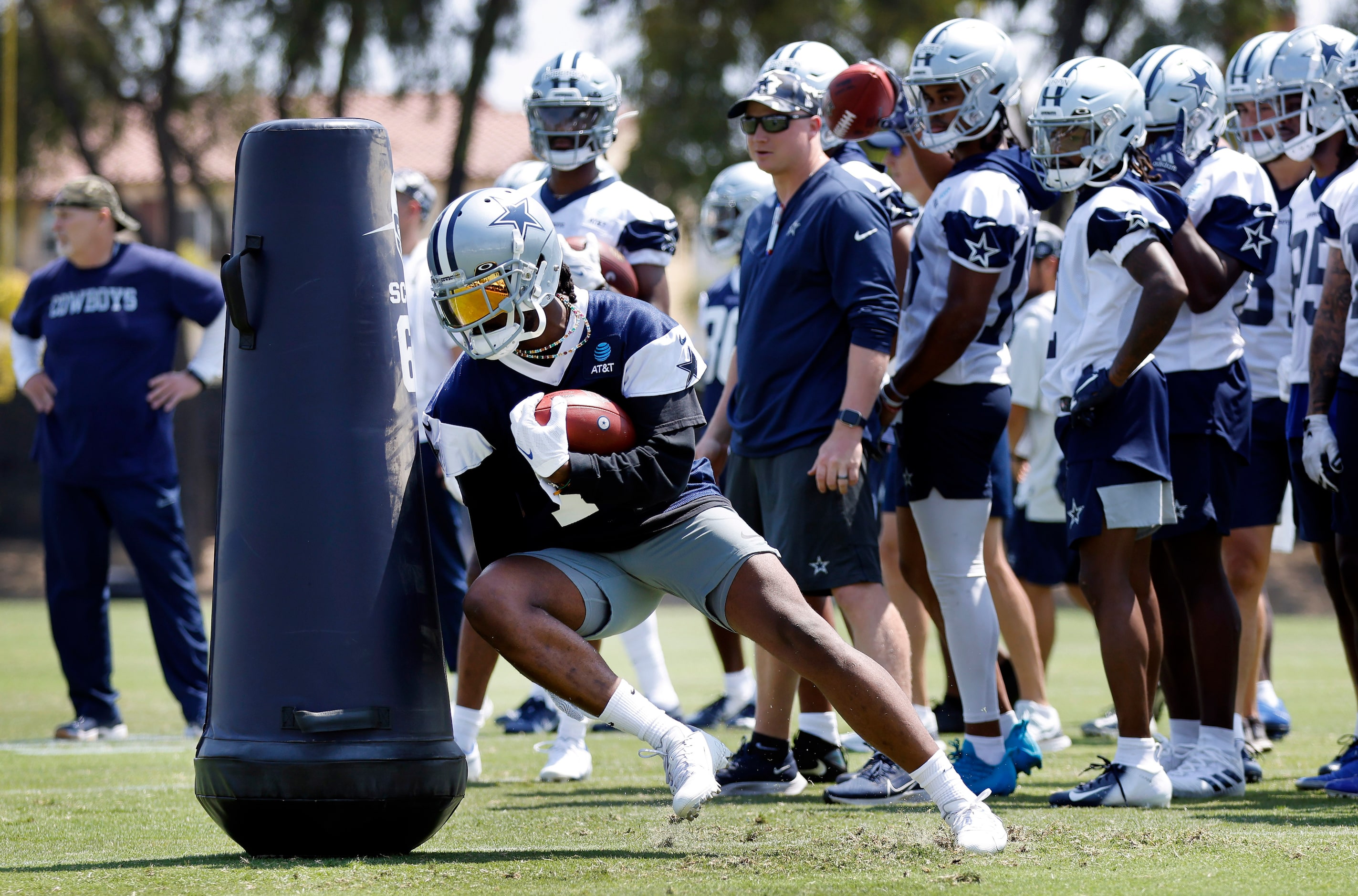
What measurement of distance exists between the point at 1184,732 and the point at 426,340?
356cm

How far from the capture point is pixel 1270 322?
6641 millimetres

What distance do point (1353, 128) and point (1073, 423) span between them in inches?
64.7

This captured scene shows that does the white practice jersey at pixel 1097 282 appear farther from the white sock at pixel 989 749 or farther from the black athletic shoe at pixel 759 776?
the black athletic shoe at pixel 759 776

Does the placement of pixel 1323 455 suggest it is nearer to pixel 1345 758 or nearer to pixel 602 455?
pixel 1345 758

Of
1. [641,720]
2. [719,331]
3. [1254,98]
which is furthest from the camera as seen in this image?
[719,331]

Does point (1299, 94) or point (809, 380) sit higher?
point (1299, 94)

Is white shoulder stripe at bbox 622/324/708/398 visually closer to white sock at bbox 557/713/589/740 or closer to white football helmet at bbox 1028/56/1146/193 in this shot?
white football helmet at bbox 1028/56/1146/193

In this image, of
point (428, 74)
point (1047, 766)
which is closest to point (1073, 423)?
point (1047, 766)

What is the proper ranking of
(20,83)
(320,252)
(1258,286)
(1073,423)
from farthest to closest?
1. (20,83)
2. (1258,286)
3. (1073,423)
4. (320,252)

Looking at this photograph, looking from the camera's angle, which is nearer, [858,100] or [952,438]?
[952,438]

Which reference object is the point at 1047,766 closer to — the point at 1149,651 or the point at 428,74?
the point at 1149,651

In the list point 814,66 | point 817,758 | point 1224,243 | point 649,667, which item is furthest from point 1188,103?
point 649,667

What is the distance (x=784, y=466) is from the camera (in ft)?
16.9

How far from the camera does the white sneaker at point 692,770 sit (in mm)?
3785
